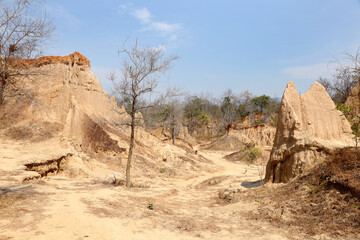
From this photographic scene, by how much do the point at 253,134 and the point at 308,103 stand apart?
26237mm

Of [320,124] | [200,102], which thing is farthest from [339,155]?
[200,102]

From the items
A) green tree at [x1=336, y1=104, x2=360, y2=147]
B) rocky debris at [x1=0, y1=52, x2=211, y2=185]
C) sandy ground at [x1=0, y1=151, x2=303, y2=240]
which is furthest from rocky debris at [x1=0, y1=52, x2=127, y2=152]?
green tree at [x1=336, y1=104, x2=360, y2=147]

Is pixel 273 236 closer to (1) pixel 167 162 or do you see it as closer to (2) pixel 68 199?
(2) pixel 68 199

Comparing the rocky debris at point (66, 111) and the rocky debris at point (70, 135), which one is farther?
the rocky debris at point (66, 111)

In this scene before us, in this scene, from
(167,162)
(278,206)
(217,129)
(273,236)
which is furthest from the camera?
(217,129)

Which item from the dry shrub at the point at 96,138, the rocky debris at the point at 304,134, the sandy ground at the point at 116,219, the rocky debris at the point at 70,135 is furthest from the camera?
the dry shrub at the point at 96,138

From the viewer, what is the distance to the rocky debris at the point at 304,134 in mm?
7836

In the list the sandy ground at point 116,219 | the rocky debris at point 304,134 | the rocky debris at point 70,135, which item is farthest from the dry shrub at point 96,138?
the rocky debris at point 304,134

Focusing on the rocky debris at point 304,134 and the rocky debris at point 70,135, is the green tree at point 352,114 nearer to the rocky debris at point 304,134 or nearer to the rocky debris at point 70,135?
the rocky debris at point 304,134

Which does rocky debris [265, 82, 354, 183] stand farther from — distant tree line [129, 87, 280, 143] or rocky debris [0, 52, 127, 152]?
distant tree line [129, 87, 280, 143]

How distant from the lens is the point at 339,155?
6938mm

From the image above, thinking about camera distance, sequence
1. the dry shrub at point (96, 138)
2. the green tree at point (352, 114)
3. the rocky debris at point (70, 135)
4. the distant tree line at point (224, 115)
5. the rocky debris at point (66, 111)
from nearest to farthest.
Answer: the green tree at point (352, 114) → the rocky debris at point (70, 135) → the rocky debris at point (66, 111) → the dry shrub at point (96, 138) → the distant tree line at point (224, 115)

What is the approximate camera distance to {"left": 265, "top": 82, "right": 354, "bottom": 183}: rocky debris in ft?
25.7

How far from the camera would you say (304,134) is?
8.25 metres
